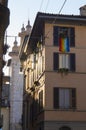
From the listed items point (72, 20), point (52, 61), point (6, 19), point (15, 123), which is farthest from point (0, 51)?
point (15, 123)

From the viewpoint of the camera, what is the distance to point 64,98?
3362 cm

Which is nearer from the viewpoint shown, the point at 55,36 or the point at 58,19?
the point at 55,36

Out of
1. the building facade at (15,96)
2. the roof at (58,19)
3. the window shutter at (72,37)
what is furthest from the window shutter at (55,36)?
the building facade at (15,96)

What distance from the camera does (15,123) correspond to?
66.5m

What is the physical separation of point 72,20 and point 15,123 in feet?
113

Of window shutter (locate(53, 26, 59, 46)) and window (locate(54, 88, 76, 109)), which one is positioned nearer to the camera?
window (locate(54, 88, 76, 109))

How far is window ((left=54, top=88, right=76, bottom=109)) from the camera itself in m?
33.4

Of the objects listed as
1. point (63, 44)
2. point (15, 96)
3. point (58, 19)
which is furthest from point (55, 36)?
point (15, 96)

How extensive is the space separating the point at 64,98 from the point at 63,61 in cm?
304

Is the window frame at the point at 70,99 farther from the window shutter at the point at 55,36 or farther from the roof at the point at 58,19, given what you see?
the roof at the point at 58,19

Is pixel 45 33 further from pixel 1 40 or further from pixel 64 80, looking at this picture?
pixel 1 40

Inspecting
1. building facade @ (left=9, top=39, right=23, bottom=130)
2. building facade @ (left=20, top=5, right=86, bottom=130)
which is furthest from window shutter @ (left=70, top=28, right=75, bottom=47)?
building facade @ (left=9, top=39, right=23, bottom=130)

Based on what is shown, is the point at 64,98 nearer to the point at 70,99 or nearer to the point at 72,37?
the point at 70,99

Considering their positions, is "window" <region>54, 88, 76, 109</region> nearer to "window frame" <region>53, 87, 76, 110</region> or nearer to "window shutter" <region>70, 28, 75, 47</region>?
"window frame" <region>53, 87, 76, 110</region>
